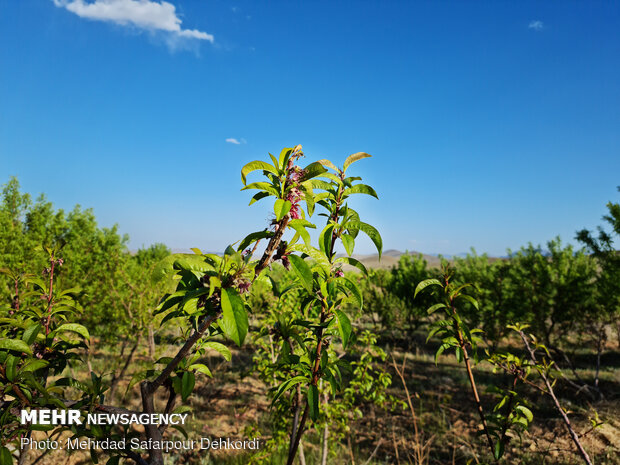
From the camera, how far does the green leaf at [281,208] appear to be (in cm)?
104

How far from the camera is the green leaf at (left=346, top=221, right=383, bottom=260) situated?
1.38 m

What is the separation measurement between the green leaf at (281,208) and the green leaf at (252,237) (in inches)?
5.0

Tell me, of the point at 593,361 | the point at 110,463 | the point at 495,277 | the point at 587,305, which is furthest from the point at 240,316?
the point at 593,361

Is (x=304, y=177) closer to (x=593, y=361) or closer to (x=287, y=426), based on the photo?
(x=287, y=426)

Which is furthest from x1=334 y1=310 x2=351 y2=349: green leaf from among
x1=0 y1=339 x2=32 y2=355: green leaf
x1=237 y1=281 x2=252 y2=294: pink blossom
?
x1=0 y1=339 x2=32 y2=355: green leaf

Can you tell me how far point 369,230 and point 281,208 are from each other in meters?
0.51

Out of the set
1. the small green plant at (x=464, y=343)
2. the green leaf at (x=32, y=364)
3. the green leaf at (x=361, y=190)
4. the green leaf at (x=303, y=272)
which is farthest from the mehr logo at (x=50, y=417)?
the small green plant at (x=464, y=343)

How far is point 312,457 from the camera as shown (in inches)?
198

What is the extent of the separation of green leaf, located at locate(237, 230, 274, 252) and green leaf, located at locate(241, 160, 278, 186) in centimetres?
19

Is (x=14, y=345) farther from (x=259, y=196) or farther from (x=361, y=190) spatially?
(x=361, y=190)

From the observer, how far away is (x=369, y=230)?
55.7 inches

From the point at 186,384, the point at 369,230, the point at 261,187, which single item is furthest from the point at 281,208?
the point at 186,384

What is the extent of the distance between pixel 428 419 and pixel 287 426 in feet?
15.7

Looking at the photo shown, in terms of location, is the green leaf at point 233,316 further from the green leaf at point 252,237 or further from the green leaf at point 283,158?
the green leaf at point 283,158
